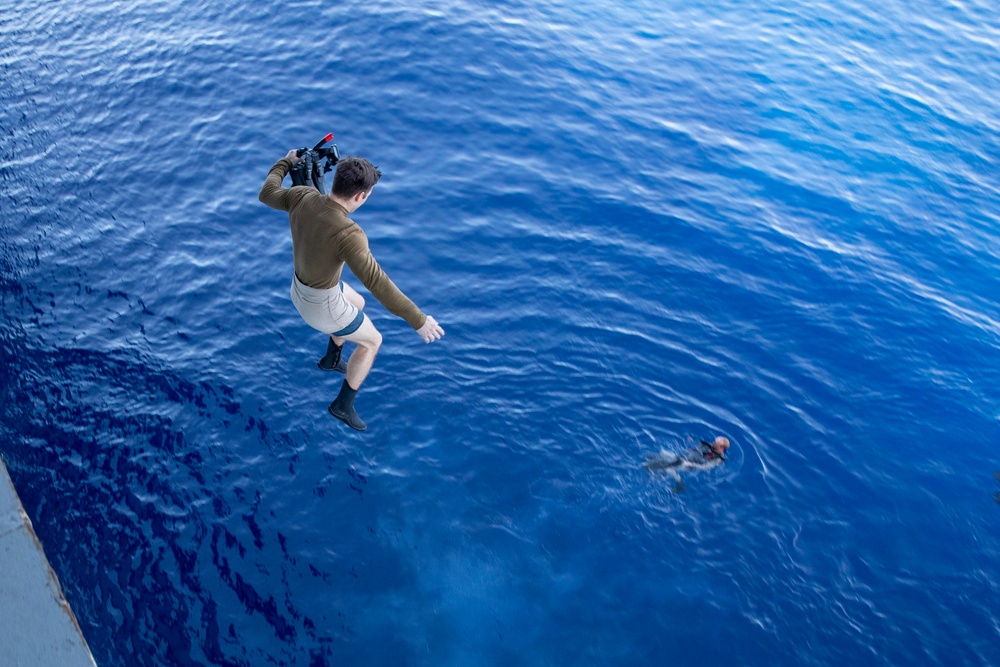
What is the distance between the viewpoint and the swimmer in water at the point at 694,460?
1055cm

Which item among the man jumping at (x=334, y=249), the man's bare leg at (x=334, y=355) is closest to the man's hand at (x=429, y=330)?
the man jumping at (x=334, y=249)

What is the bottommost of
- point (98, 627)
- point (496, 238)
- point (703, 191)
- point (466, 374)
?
point (98, 627)

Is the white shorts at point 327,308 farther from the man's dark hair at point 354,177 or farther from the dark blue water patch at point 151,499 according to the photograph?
the dark blue water patch at point 151,499

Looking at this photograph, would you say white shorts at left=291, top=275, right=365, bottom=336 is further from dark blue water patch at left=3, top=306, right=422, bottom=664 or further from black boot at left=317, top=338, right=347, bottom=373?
dark blue water patch at left=3, top=306, right=422, bottom=664

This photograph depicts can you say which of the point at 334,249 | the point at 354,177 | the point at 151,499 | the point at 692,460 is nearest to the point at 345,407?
the point at 334,249

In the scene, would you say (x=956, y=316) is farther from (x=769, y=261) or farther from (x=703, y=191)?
(x=703, y=191)

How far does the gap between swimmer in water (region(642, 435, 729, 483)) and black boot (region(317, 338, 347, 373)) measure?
13.3 feet

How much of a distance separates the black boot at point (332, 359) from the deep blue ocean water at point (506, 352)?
122 centimetres

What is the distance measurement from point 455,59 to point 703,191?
6.73 metres

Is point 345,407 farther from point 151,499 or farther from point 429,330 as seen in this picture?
point 151,499

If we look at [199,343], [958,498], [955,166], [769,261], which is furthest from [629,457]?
[955,166]

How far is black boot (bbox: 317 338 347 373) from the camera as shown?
383 inches

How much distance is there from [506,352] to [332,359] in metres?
3.03

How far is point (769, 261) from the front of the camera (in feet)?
46.7
